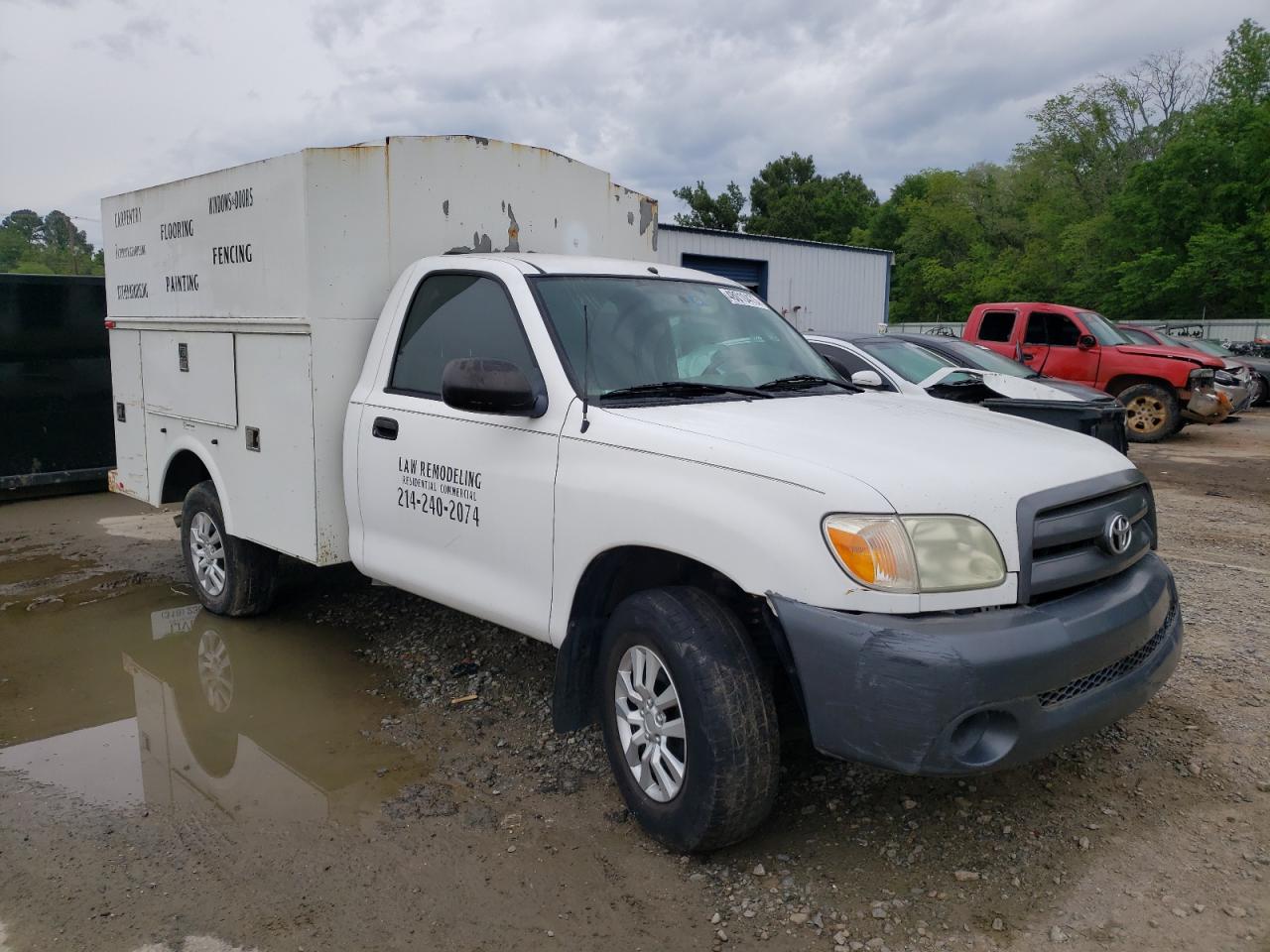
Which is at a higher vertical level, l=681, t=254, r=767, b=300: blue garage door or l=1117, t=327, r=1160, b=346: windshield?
l=681, t=254, r=767, b=300: blue garage door

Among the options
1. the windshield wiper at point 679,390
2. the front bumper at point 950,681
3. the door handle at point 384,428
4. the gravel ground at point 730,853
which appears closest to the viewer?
the front bumper at point 950,681

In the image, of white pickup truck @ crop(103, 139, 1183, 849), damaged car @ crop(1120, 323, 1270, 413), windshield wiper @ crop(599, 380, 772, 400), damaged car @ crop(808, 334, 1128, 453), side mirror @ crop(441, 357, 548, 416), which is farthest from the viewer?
damaged car @ crop(1120, 323, 1270, 413)

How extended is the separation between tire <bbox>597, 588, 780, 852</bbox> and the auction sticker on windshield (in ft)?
5.77

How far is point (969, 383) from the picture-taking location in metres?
9.14

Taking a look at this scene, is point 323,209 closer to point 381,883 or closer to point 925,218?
point 381,883

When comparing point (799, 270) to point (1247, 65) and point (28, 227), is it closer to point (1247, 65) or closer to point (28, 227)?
point (28, 227)

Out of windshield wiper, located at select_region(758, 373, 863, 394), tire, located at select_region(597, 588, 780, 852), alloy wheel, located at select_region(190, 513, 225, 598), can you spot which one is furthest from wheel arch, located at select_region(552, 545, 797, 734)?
alloy wheel, located at select_region(190, 513, 225, 598)

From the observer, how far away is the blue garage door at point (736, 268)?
2066 centimetres

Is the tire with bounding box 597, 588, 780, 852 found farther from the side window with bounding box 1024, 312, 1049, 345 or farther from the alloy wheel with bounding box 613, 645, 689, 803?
the side window with bounding box 1024, 312, 1049, 345

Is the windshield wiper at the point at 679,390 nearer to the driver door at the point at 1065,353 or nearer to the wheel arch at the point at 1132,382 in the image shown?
the driver door at the point at 1065,353

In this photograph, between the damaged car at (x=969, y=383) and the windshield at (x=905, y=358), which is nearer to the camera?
the damaged car at (x=969, y=383)

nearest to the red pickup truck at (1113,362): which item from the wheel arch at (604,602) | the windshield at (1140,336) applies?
the windshield at (1140,336)

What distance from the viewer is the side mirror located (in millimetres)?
3445

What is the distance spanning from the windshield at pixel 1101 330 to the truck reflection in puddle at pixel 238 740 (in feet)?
41.0
